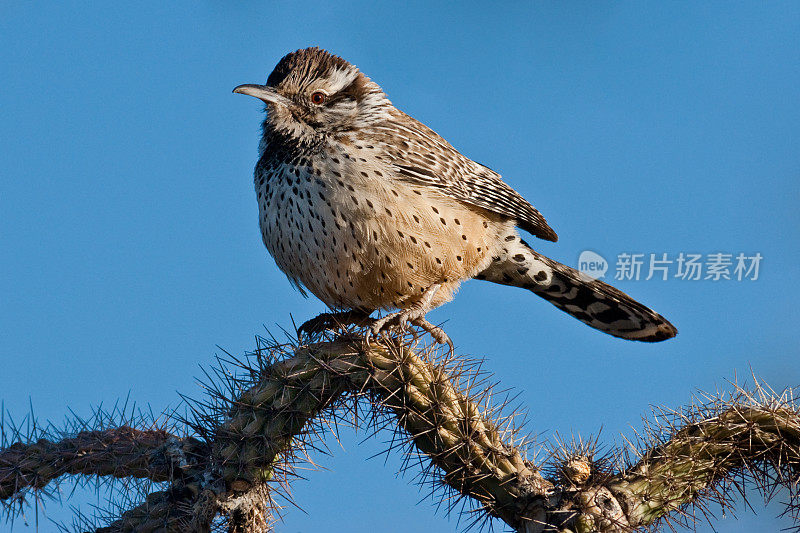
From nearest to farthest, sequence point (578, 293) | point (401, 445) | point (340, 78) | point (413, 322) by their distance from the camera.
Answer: point (401, 445) < point (413, 322) < point (340, 78) < point (578, 293)

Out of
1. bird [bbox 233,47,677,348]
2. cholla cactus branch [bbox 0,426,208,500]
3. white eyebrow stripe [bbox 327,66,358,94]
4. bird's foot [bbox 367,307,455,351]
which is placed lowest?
cholla cactus branch [bbox 0,426,208,500]

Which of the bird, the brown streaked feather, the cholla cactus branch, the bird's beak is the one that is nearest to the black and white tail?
the bird

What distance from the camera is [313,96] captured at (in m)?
3.57

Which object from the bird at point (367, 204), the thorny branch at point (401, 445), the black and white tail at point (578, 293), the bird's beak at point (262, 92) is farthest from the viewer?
the black and white tail at point (578, 293)

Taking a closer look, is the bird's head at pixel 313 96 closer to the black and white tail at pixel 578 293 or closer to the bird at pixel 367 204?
the bird at pixel 367 204

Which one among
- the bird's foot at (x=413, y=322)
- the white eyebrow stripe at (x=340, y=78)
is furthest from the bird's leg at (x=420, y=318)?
the white eyebrow stripe at (x=340, y=78)

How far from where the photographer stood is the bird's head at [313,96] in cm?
351

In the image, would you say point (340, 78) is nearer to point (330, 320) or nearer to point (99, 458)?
point (330, 320)

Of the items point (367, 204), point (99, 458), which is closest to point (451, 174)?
point (367, 204)

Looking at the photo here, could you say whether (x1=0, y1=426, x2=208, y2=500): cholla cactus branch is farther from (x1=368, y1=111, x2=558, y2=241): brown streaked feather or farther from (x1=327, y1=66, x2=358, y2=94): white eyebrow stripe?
(x1=327, y1=66, x2=358, y2=94): white eyebrow stripe

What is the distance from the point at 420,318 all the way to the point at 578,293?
1.18m

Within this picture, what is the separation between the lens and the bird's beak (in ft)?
11.4

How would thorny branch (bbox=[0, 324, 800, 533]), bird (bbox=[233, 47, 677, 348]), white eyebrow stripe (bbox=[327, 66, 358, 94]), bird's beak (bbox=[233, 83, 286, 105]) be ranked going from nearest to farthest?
1. thorny branch (bbox=[0, 324, 800, 533])
2. bird (bbox=[233, 47, 677, 348])
3. bird's beak (bbox=[233, 83, 286, 105])
4. white eyebrow stripe (bbox=[327, 66, 358, 94])

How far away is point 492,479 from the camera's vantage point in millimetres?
2498
